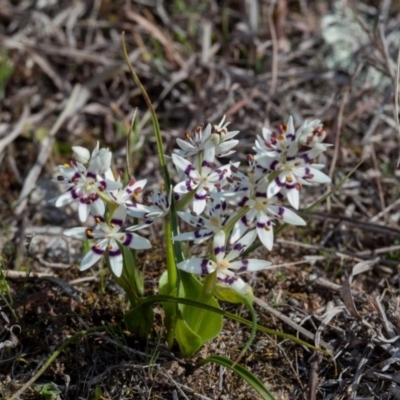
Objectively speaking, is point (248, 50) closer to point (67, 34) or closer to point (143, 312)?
point (67, 34)

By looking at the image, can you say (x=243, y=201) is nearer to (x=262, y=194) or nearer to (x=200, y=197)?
(x=262, y=194)

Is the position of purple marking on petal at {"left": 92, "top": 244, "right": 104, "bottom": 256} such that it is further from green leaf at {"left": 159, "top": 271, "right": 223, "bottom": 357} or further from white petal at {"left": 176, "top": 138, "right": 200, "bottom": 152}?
white petal at {"left": 176, "top": 138, "right": 200, "bottom": 152}

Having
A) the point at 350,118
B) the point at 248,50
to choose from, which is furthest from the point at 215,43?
the point at 350,118

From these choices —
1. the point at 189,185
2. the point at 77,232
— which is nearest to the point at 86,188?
the point at 77,232

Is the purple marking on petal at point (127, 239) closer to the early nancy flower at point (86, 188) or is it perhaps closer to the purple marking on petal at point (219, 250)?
the early nancy flower at point (86, 188)

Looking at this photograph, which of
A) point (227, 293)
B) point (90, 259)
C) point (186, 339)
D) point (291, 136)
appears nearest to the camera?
point (291, 136)

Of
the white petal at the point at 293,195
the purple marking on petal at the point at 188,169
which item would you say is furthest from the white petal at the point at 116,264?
the white petal at the point at 293,195

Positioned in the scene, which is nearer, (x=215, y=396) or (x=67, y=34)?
(x=215, y=396)

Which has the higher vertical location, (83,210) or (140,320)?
(83,210)
